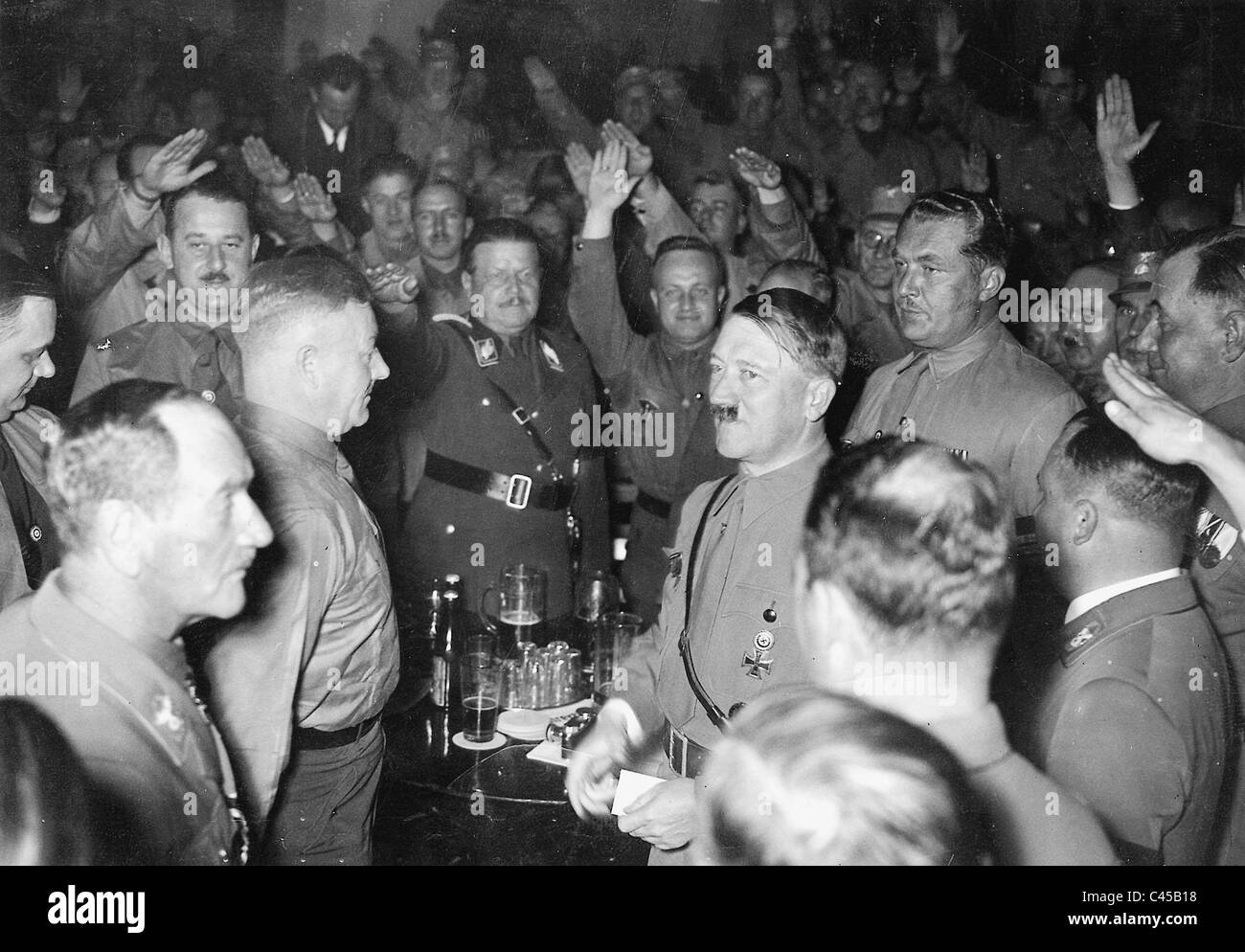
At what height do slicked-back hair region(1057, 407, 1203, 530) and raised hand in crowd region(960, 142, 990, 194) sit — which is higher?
raised hand in crowd region(960, 142, 990, 194)

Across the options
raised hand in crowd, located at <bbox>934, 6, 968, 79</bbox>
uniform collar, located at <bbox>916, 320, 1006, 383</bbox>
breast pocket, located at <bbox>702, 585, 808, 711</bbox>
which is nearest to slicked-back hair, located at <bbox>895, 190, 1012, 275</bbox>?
uniform collar, located at <bbox>916, 320, 1006, 383</bbox>

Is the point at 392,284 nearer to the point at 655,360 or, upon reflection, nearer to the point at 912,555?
the point at 655,360

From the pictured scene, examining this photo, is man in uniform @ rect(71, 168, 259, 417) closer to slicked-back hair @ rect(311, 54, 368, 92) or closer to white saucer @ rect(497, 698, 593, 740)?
slicked-back hair @ rect(311, 54, 368, 92)

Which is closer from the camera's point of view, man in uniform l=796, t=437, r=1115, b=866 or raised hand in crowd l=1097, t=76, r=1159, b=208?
man in uniform l=796, t=437, r=1115, b=866

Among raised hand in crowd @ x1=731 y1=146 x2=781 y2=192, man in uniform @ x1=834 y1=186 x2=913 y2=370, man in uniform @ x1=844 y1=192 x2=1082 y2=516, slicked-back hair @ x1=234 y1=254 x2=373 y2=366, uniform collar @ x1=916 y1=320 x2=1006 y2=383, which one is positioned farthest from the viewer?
raised hand in crowd @ x1=731 y1=146 x2=781 y2=192

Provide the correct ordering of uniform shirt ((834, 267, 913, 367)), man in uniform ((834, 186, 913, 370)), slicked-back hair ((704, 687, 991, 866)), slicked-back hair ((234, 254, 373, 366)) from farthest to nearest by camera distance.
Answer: man in uniform ((834, 186, 913, 370)) < uniform shirt ((834, 267, 913, 367)) < slicked-back hair ((234, 254, 373, 366)) < slicked-back hair ((704, 687, 991, 866))

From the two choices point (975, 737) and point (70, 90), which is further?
point (70, 90)

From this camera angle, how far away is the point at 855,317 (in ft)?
8.48

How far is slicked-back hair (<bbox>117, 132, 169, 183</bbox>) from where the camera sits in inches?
80.7

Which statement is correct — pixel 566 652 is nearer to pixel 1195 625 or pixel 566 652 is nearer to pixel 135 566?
pixel 135 566

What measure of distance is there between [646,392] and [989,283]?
0.92 metres

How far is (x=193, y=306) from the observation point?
2.02 m

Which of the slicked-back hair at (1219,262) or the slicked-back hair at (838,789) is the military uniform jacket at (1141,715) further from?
the slicked-back hair at (1219,262)

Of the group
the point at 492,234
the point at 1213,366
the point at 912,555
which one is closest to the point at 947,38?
the point at 1213,366
